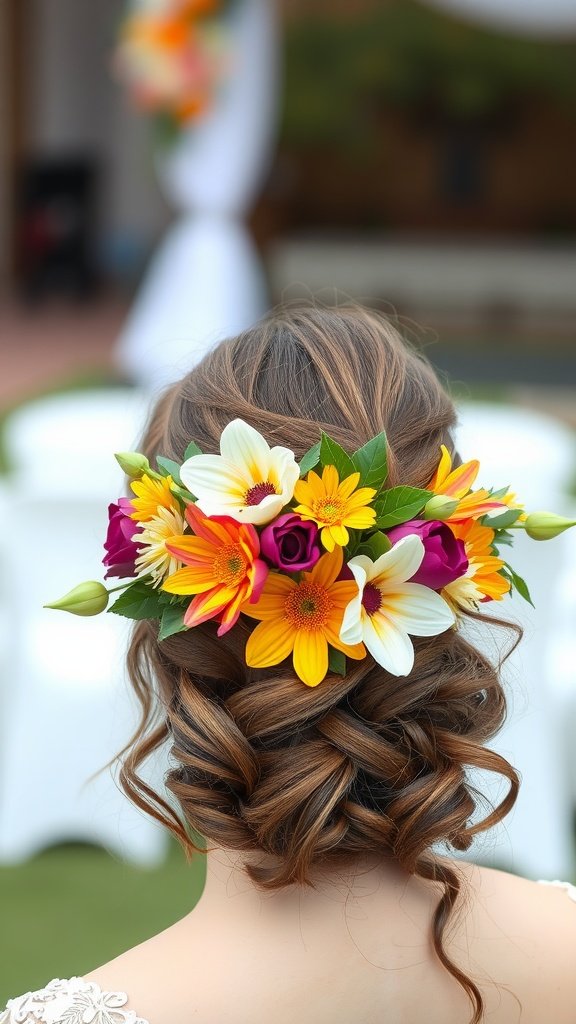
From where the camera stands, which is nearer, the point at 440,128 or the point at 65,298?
the point at 65,298

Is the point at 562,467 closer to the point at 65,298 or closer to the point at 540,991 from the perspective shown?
the point at 540,991

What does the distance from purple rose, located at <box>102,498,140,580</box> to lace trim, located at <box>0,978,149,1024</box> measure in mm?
330

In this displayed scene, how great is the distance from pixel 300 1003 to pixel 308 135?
12.6 m

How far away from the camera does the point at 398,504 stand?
0.94 m

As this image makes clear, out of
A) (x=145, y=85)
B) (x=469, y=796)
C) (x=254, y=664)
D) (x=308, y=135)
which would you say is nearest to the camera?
(x=254, y=664)

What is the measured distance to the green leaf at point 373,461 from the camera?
0.92m

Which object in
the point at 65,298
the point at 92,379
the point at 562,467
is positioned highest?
the point at 562,467

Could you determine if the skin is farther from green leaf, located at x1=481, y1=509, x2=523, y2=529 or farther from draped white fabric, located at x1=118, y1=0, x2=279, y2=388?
draped white fabric, located at x1=118, y1=0, x2=279, y2=388

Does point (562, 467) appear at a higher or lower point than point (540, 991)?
lower

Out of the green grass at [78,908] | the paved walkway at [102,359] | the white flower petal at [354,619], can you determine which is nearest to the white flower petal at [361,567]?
the white flower petal at [354,619]

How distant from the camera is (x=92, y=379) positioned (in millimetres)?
7695

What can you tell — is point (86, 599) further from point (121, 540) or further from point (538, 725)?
point (538, 725)

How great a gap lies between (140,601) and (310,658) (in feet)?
0.53

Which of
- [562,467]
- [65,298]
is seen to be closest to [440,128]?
[65,298]
